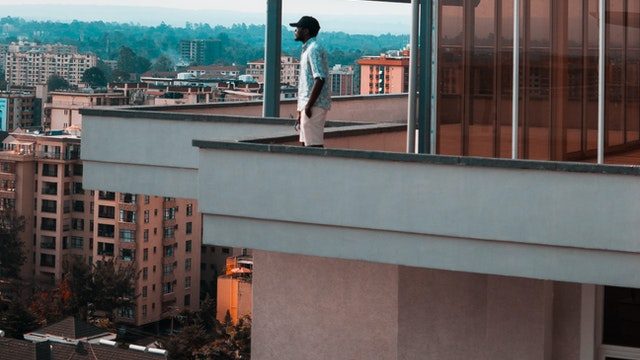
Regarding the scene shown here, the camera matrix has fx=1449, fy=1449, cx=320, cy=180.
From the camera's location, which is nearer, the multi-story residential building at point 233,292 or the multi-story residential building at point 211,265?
the multi-story residential building at point 233,292

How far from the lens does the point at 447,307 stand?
804cm

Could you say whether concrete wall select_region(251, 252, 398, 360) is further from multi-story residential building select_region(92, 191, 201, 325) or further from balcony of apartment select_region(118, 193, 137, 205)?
balcony of apartment select_region(118, 193, 137, 205)

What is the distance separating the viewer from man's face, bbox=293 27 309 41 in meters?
8.69

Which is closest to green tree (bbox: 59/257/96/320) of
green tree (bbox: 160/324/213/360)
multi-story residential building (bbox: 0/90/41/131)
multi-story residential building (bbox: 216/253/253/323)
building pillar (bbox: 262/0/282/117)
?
multi-story residential building (bbox: 216/253/253/323)

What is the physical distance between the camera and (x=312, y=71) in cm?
864

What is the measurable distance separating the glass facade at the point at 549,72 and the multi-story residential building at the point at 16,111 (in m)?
125

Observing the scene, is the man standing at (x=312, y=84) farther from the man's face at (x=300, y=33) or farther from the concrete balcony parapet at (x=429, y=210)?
the concrete balcony parapet at (x=429, y=210)

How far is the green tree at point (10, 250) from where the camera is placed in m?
82.4

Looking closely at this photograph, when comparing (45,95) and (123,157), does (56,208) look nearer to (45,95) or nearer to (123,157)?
(45,95)

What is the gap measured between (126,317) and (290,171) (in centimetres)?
7025

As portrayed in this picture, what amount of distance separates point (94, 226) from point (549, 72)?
75124 mm

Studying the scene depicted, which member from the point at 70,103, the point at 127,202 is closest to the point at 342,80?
the point at 70,103

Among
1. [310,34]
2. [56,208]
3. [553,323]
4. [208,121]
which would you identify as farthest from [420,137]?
[56,208]

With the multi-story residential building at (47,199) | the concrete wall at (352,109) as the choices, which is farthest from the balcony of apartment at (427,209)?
the multi-story residential building at (47,199)
